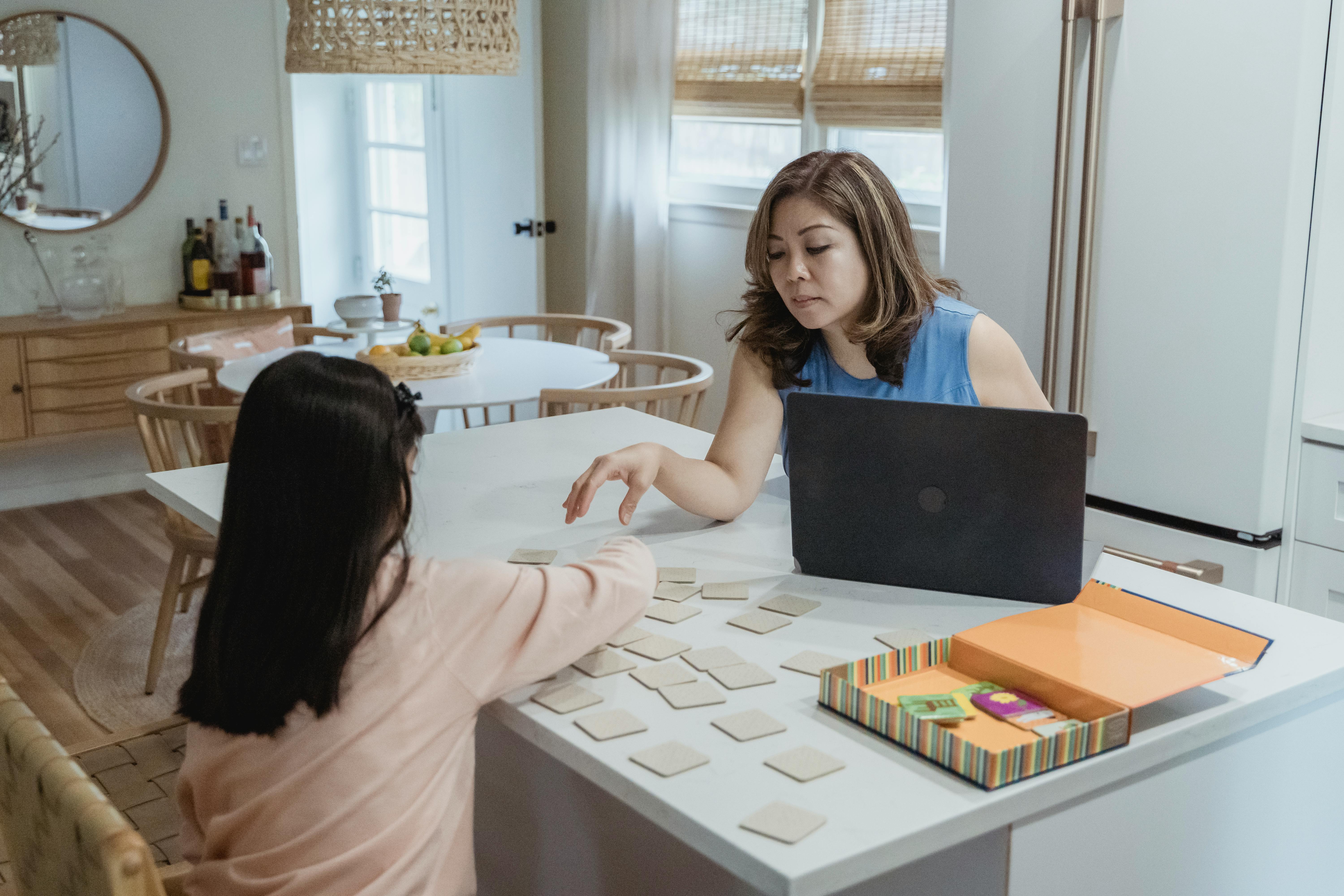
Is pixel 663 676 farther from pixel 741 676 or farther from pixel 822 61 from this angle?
pixel 822 61

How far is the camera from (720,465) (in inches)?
70.5

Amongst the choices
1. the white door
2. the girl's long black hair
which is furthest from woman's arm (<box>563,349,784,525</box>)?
the white door

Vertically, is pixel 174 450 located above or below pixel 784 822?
below

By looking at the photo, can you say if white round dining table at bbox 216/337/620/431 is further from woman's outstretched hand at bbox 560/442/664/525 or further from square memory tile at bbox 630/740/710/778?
square memory tile at bbox 630/740/710/778

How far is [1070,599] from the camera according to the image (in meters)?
1.37

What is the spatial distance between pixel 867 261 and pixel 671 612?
25.4 inches

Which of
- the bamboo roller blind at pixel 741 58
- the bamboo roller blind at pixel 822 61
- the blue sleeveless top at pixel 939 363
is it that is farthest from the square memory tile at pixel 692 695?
the bamboo roller blind at pixel 741 58

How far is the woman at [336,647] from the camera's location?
1.11m

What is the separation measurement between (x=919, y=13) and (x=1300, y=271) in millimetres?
1809

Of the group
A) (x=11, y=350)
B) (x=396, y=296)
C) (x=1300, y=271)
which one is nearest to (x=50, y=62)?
(x=11, y=350)

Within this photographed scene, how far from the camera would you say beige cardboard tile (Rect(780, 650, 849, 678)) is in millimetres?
1211

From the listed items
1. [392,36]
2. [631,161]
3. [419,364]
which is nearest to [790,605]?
[419,364]

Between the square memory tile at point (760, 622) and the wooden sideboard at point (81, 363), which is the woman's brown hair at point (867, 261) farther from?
the wooden sideboard at point (81, 363)

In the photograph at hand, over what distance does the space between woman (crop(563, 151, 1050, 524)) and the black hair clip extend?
45 centimetres
